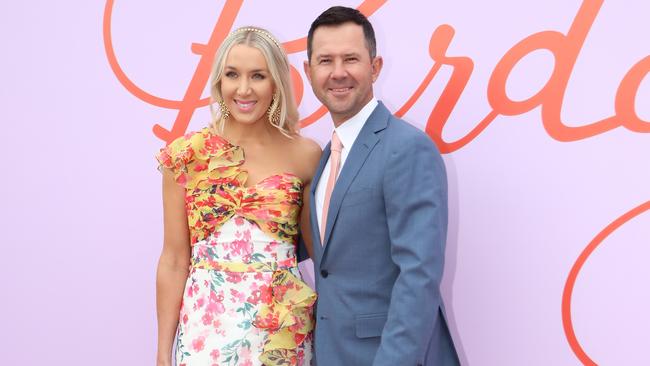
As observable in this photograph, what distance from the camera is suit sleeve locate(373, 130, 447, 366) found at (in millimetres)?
1665

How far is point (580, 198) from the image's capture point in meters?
2.16

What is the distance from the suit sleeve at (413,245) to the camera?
1.67m

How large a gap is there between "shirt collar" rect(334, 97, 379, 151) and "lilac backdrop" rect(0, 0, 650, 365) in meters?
0.47

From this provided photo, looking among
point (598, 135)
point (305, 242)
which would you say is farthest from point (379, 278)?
point (598, 135)

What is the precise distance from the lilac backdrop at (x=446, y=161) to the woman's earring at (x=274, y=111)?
412mm

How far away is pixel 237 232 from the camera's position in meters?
2.01

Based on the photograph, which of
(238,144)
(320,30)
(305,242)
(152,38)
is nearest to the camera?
(320,30)

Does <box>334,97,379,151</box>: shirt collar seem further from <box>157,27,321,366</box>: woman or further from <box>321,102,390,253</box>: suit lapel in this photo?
<box>157,27,321,366</box>: woman

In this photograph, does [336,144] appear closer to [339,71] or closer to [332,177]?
[332,177]

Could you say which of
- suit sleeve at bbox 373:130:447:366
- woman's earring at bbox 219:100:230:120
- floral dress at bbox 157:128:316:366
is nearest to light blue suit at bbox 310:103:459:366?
suit sleeve at bbox 373:130:447:366

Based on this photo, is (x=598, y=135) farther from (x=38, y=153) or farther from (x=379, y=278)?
(x=38, y=153)

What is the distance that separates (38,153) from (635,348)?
2282mm

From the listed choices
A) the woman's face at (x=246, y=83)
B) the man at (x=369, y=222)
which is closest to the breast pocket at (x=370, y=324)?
the man at (x=369, y=222)

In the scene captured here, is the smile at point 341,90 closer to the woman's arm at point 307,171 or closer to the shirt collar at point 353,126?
the shirt collar at point 353,126
